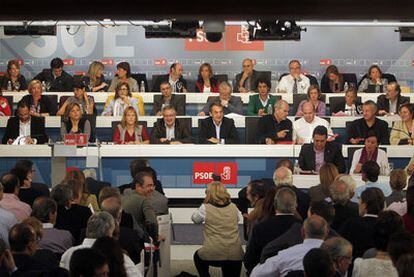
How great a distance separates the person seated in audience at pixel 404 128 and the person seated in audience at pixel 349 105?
2.02 meters

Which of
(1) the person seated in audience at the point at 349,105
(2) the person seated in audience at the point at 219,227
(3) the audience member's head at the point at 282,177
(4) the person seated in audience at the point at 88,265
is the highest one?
(1) the person seated in audience at the point at 349,105

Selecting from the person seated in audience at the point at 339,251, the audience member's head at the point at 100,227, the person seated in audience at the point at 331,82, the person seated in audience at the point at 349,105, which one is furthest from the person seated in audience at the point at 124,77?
the person seated in audience at the point at 339,251

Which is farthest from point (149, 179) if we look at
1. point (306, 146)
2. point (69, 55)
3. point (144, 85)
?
point (69, 55)

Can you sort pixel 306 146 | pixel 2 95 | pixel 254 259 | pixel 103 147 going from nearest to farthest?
1. pixel 254 259
2. pixel 306 146
3. pixel 103 147
4. pixel 2 95

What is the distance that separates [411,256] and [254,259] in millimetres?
2691

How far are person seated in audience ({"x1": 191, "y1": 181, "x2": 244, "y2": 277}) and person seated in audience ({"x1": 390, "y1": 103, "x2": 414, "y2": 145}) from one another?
15.5 feet

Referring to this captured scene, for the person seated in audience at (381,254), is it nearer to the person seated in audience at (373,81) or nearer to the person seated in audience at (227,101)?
the person seated in audience at (227,101)

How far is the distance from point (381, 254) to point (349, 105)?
9753mm

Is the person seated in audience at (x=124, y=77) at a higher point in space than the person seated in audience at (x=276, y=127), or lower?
higher

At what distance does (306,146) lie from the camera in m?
11.4

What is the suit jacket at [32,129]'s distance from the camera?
43.0 ft

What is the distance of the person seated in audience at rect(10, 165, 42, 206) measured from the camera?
27.3 feet

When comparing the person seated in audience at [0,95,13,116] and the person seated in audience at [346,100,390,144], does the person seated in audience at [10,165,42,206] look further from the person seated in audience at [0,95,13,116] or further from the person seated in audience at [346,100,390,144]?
the person seated in audience at [0,95,13,116]

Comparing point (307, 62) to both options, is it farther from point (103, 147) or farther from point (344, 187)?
point (344, 187)
